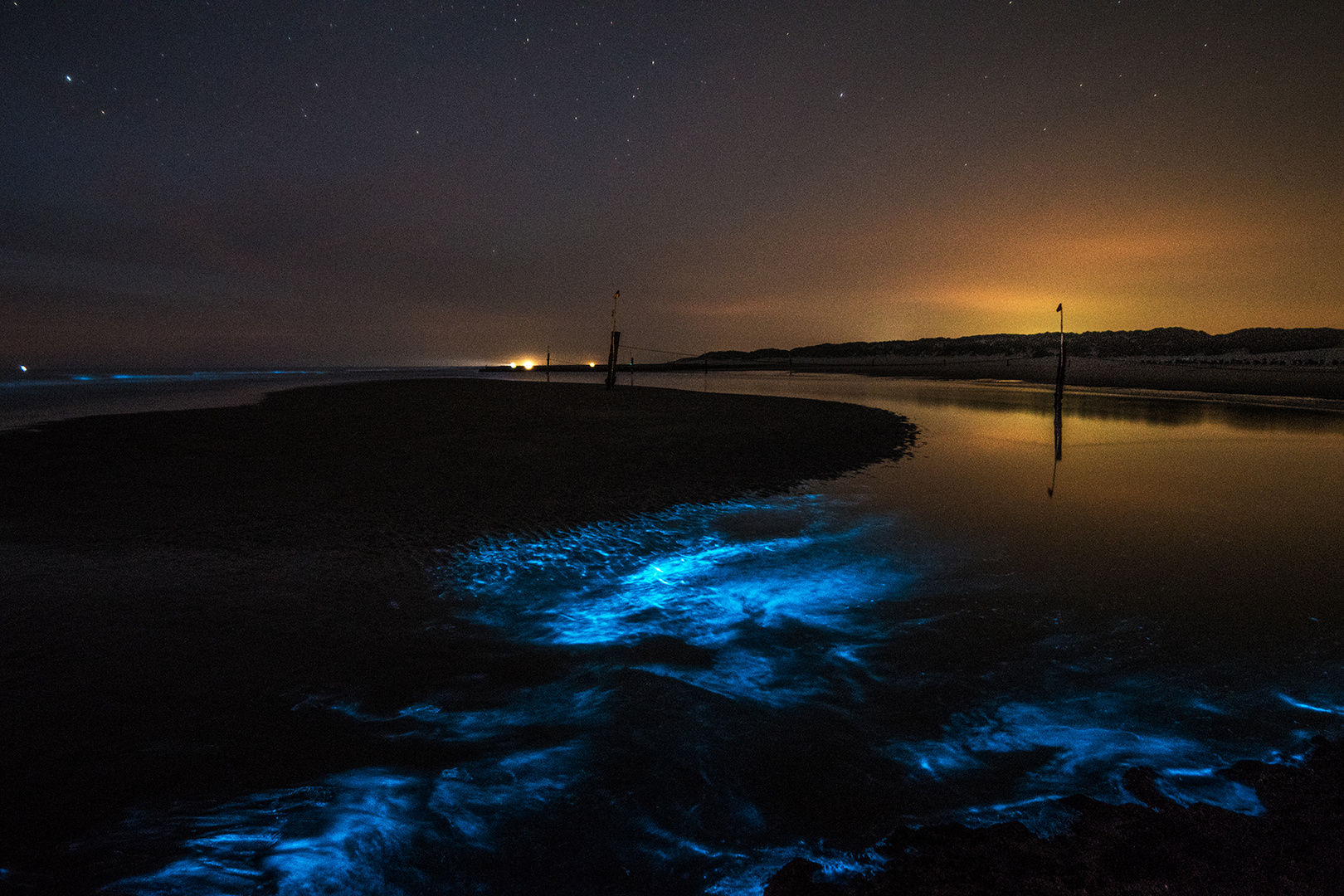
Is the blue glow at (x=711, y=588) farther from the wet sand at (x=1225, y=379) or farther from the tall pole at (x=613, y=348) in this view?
the wet sand at (x=1225, y=379)

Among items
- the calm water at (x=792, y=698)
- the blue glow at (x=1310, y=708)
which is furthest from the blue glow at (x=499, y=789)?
the blue glow at (x=1310, y=708)

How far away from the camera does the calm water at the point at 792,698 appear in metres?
2.77

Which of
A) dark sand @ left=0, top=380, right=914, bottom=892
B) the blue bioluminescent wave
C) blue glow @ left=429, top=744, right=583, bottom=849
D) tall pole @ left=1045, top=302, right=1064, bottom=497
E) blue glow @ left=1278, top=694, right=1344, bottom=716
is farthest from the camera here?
tall pole @ left=1045, top=302, right=1064, bottom=497

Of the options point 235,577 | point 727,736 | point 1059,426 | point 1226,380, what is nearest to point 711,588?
point 727,736

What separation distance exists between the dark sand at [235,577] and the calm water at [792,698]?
278 mm

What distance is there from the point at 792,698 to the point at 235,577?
5237 mm

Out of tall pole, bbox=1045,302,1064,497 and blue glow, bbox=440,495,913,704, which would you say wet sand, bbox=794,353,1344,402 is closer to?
tall pole, bbox=1045,302,1064,497

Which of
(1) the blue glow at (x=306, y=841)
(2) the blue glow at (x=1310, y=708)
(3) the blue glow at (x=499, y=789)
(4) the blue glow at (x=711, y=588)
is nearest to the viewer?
(1) the blue glow at (x=306, y=841)

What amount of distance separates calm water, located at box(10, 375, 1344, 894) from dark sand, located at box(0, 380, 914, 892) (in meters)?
0.28

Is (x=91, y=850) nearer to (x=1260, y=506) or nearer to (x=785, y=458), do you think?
(x=785, y=458)

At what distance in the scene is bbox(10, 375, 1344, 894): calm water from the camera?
2771 millimetres

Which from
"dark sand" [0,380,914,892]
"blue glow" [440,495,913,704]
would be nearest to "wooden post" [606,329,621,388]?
"dark sand" [0,380,914,892]

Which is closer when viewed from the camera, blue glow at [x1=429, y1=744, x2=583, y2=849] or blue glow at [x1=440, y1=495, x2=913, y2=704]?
blue glow at [x1=429, y1=744, x2=583, y2=849]

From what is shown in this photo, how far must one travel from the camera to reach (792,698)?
4.02 metres
